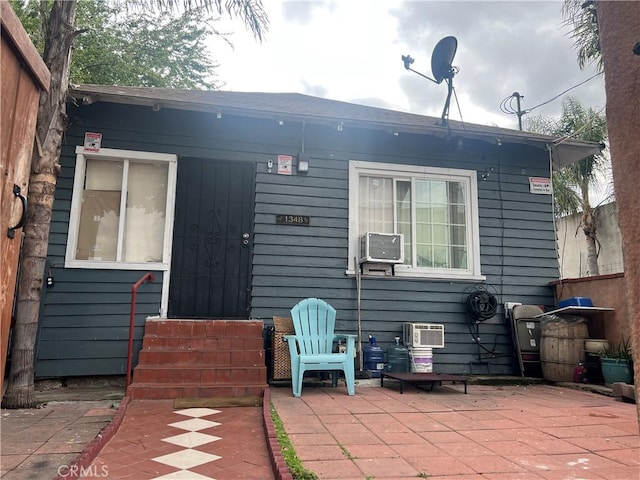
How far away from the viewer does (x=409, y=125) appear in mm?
5152

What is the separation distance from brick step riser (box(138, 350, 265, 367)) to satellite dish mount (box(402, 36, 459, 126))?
12.0 feet

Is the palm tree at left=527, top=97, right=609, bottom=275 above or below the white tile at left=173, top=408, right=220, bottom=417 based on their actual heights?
above

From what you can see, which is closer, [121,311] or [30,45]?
[30,45]

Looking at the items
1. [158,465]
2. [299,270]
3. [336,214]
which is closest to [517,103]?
[336,214]

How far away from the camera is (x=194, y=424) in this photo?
10.2 ft

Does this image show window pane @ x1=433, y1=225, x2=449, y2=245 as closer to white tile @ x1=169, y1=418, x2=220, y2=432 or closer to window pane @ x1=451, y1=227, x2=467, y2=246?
window pane @ x1=451, y1=227, x2=467, y2=246

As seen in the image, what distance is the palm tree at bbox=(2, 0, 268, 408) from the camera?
3611 millimetres

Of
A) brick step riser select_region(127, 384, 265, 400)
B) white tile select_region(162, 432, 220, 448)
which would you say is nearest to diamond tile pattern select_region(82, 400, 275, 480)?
white tile select_region(162, 432, 220, 448)

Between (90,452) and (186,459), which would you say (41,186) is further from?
(186,459)

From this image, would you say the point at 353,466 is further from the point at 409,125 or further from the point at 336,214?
the point at 409,125

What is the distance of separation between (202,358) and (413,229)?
305 cm

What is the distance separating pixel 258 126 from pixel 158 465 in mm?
3901

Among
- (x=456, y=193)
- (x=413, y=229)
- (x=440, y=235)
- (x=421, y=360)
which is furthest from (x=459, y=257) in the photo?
(x=421, y=360)

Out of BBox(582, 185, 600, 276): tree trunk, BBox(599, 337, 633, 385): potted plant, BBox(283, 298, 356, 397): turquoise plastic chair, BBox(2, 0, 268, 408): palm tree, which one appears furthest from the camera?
BBox(582, 185, 600, 276): tree trunk
